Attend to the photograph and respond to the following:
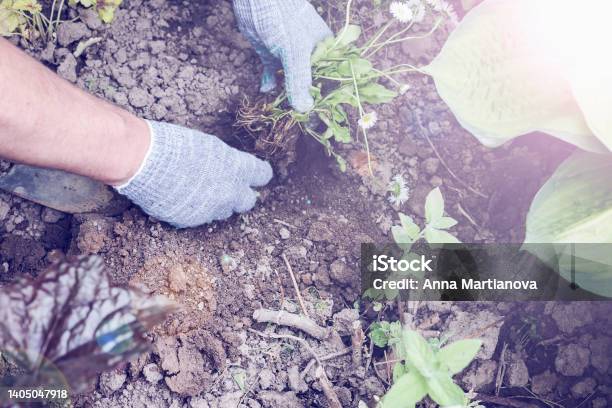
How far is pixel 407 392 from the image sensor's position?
0.93 m

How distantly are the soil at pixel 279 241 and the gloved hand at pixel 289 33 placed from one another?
13 centimetres

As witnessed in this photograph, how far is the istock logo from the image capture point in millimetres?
1361

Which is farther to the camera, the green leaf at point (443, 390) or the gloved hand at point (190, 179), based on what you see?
the gloved hand at point (190, 179)

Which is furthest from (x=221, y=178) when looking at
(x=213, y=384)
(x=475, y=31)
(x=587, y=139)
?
(x=587, y=139)

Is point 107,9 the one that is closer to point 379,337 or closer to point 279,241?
point 279,241

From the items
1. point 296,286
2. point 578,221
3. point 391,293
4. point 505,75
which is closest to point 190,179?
point 296,286

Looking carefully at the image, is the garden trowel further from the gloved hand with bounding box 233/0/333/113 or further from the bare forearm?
the gloved hand with bounding box 233/0/333/113

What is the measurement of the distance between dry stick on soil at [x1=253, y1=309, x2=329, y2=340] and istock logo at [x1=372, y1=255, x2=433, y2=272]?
23cm

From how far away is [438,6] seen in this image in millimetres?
1460

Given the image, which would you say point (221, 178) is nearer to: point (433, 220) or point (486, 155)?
point (433, 220)

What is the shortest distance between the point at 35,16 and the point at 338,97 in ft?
2.85

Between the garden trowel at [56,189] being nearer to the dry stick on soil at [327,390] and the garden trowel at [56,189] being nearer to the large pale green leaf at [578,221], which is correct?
the dry stick on soil at [327,390]

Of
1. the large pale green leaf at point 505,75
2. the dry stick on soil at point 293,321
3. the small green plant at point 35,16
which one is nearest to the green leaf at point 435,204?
the large pale green leaf at point 505,75

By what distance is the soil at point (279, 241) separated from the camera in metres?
1.30
